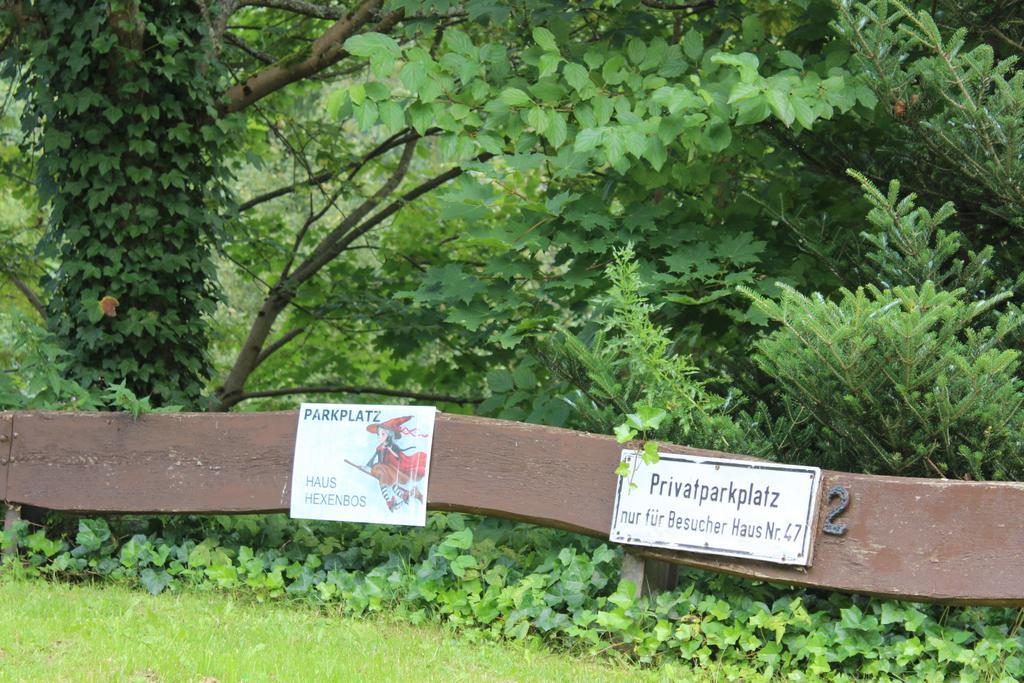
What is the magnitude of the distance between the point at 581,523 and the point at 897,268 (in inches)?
68.5

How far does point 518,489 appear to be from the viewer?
506 cm

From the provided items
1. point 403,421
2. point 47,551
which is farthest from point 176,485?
point 403,421

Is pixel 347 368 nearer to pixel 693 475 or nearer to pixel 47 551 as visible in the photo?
pixel 47 551

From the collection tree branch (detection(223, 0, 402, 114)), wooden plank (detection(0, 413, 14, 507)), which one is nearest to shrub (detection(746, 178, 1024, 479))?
wooden plank (detection(0, 413, 14, 507))

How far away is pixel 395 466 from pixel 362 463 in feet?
0.58

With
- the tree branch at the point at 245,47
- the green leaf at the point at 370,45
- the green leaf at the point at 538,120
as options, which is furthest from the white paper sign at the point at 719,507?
the tree branch at the point at 245,47

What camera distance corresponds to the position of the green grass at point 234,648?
162 inches

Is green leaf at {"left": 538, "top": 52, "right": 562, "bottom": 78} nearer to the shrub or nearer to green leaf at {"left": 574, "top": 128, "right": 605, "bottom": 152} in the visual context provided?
green leaf at {"left": 574, "top": 128, "right": 605, "bottom": 152}

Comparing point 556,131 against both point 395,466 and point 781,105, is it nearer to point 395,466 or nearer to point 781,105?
point 781,105

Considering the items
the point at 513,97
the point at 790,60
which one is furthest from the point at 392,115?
the point at 790,60

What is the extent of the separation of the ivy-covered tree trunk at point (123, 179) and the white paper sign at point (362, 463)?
2.49 m

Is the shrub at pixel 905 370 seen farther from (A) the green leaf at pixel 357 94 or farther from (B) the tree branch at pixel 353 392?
(B) the tree branch at pixel 353 392

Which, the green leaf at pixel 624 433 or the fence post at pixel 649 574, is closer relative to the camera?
the green leaf at pixel 624 433

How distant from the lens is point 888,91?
5152 mm
